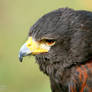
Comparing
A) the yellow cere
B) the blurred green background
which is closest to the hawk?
the yellow cere

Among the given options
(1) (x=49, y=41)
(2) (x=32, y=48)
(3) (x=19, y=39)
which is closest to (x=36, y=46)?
(2) (x=32, y=48)

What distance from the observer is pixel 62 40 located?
752 cm

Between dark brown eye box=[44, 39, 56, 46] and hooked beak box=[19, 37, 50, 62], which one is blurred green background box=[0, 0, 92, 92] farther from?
dark brown eye box=[44, 39, 56, 46]

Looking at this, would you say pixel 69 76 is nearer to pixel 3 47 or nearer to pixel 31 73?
pixel 31 73

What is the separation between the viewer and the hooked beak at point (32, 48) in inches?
301

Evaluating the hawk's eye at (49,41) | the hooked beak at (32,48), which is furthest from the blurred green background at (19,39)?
the hawk's eye at (49,41)

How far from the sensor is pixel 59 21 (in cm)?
765

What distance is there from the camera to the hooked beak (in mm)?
7656

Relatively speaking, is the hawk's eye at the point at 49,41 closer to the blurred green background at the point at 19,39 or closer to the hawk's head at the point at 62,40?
the hawk's head at the point at 62,40

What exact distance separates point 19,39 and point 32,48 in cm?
532

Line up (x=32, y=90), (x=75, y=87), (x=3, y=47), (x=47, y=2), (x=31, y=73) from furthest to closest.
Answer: (x=47, y=2) → (x=3, y=47) → (x=31, y=73) → (x=32, y=90) → (x=75, y=87)

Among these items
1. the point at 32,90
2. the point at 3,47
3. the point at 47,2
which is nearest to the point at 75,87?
the point at 32,90

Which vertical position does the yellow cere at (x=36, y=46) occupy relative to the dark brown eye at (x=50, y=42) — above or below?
below

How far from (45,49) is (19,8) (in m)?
6.79
